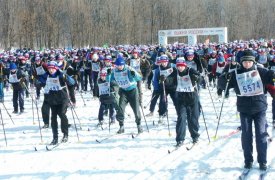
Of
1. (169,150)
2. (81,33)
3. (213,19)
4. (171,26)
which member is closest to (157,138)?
(169,150)

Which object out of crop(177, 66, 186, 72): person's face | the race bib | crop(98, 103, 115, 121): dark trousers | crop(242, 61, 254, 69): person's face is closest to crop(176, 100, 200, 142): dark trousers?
crop(177, 66, 186, 72): person's face

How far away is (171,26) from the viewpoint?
6725 cm

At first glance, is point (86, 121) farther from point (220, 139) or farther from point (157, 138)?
point (220, 139)

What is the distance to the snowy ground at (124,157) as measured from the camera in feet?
22.2

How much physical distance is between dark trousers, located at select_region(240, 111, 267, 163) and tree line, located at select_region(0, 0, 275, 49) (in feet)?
144

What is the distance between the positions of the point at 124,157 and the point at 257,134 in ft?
8.94

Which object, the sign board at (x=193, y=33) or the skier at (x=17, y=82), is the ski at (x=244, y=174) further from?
the sign board at (x=193, y=33)

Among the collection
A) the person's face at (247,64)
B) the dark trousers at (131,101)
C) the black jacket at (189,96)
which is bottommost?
the dark trousers at (131,101)

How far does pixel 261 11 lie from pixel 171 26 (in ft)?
78.2

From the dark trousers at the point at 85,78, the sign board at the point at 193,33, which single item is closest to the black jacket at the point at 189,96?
the dark trousers at the point at 85,78

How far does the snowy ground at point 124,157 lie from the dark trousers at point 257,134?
0.30 m

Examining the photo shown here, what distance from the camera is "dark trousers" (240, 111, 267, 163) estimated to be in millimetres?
6270

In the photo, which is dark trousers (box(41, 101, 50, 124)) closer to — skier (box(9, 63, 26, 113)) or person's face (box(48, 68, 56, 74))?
person's face (box(48, 68, 56, 74))

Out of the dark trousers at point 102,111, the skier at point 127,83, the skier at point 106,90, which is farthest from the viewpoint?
the dark trousers at point 102,111
